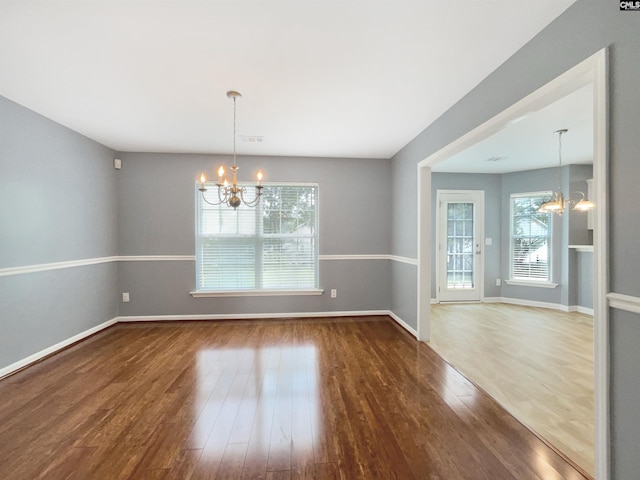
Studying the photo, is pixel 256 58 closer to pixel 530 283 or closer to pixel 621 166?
pixel 621 166

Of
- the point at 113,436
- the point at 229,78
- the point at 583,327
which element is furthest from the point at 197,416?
the point at 583,327

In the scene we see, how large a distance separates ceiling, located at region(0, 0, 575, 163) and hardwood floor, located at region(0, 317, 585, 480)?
2.54 m

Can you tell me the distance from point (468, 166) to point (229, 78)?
442 centimetres

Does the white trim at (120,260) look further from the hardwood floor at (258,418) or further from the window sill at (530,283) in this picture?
the window sill at (530,283)

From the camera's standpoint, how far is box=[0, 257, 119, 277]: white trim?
8.61 ft

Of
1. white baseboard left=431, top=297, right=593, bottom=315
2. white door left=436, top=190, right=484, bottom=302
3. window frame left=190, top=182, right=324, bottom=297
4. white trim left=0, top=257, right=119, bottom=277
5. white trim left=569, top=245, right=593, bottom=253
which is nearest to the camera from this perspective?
white trim left=0, top=257, right=119, bottom=277

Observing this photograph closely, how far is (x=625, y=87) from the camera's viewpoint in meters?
1.29

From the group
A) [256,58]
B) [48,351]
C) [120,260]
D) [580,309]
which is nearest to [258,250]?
[120,260]

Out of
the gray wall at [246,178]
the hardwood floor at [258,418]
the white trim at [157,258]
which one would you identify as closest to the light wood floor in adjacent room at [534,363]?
the hardwood floor at [258,418]

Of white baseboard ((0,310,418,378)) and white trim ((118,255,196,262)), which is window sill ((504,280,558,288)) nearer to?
white baseboard ((0,310,418,378))

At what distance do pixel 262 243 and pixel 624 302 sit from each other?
153 inches

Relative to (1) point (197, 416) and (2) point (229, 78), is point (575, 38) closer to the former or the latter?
(2) point (229, 78)

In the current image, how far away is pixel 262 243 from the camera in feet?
14.5

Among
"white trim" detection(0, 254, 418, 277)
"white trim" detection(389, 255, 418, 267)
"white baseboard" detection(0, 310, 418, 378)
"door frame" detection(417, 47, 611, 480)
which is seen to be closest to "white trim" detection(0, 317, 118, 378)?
"white baseboard" detection(0, 310, 418, 378)
